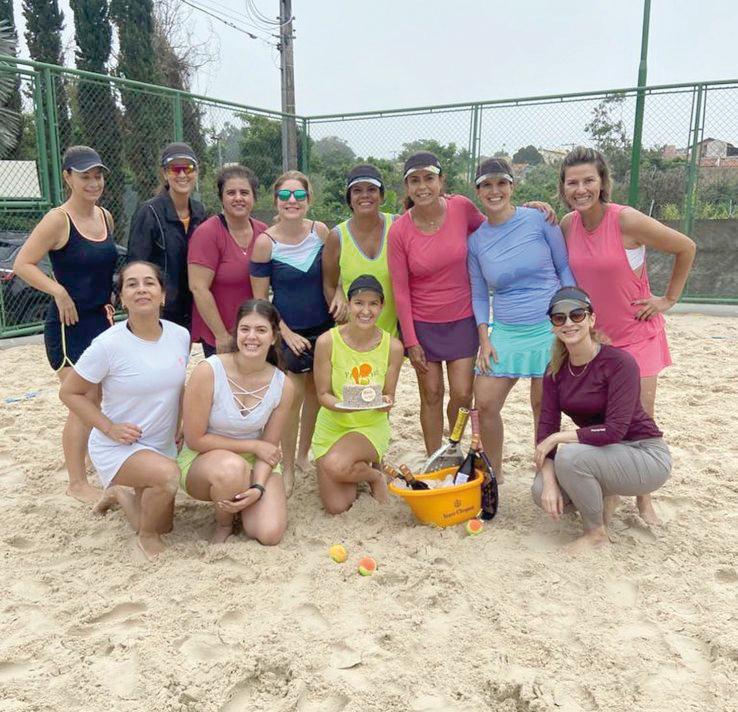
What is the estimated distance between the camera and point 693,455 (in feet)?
13.4

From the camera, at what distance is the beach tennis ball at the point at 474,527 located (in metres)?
3.11

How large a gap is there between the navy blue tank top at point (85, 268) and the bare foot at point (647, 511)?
10.0ft

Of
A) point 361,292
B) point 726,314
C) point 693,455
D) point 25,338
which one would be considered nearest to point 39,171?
point 25,338

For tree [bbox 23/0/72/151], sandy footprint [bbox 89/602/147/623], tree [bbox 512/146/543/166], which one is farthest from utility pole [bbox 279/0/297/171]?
sandy footprint [bbox 89/602/147/623]

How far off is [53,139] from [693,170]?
7.43m

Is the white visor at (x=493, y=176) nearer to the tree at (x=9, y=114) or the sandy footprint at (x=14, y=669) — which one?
the sandy footprint at (x=14, y=669)

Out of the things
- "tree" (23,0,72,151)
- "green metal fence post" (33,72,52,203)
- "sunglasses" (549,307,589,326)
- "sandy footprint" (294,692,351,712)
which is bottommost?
"sandy footprint" (294,692,351,712)

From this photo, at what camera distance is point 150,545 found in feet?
9.75

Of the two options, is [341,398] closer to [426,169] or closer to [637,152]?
[426,169]

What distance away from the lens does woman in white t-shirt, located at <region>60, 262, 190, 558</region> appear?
294 cm

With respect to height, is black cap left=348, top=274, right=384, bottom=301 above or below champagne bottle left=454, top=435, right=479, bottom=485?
above

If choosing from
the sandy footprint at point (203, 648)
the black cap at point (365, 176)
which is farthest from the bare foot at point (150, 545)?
the black cap at point (365, 176)

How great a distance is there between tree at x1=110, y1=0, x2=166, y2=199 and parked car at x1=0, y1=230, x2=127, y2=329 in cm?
188

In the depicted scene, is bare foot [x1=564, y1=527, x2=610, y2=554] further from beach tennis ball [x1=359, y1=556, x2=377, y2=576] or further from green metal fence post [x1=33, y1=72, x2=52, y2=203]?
green metal fence post [x1=33, y1=72, x2=52, y2=203]
